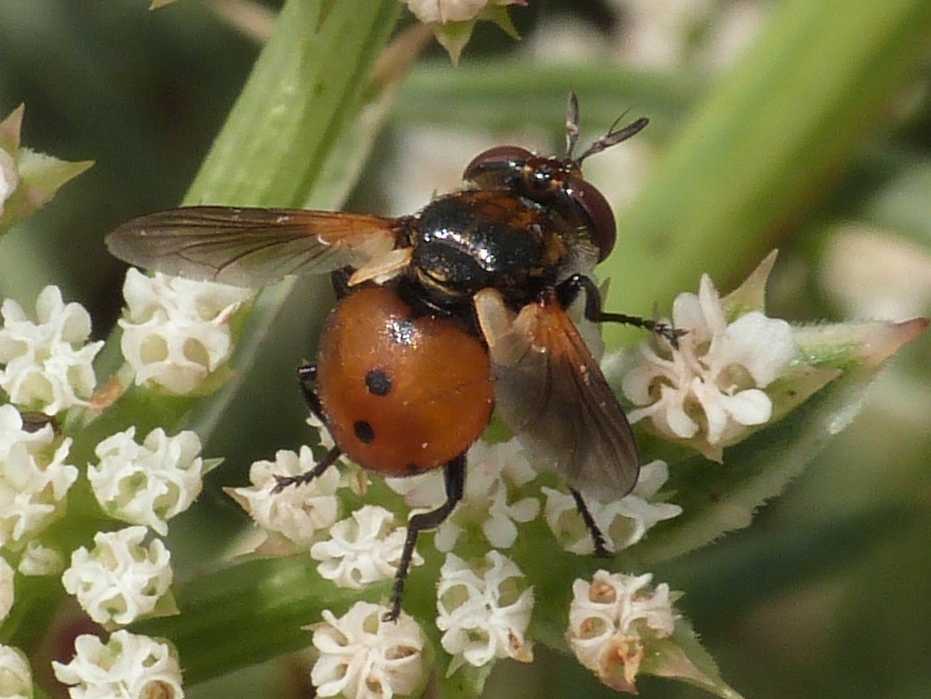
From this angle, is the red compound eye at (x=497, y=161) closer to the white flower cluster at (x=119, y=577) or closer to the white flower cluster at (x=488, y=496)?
the white flower cluster at (x=488, y=496)

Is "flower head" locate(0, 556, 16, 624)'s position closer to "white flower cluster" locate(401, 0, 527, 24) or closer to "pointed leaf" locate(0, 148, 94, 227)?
"pointed leaf" locate(0, 148, 94, 227)

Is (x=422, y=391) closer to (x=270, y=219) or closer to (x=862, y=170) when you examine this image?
(x=270, y=219)

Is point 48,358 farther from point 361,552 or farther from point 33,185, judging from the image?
point 361,552

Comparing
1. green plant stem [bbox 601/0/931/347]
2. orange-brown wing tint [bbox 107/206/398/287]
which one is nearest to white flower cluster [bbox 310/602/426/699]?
orange-brown wing tint [bbox 107/206/398/287]

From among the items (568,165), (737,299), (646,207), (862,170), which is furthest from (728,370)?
(862,170)

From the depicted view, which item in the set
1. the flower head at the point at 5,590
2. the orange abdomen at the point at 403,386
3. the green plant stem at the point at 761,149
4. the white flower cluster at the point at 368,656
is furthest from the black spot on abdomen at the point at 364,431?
the green plant stem at the point at 761,149
